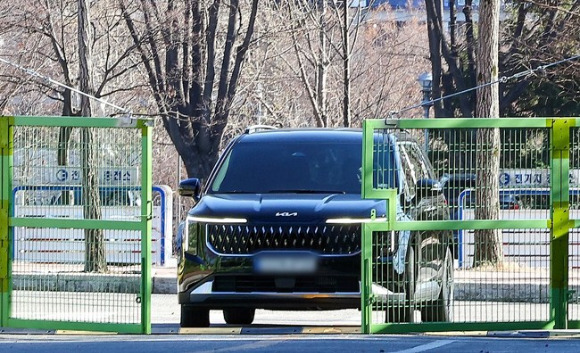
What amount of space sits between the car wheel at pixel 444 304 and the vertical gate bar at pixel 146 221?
2.06 metres

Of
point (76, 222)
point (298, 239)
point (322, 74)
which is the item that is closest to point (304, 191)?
point (298, 239)

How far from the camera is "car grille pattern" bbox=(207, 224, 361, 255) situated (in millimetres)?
9711

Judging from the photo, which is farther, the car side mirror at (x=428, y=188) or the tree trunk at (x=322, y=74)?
the tree trunk at (x=322, y=74)

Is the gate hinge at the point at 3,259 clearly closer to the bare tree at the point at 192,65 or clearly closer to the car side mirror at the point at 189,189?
the car side mirror at the point at 189,189

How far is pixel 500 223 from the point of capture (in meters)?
9.69

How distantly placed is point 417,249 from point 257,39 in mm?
20586

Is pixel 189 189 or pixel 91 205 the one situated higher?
pixel 189 189

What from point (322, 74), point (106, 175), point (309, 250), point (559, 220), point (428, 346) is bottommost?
point (428, 346)

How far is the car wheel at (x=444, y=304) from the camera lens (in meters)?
9.80

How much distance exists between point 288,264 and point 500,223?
1589mm

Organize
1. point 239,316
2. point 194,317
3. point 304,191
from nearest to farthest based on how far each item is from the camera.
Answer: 1. point 194,317
2. point 304,191
3. point 239,316

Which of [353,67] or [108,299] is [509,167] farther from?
[353,67]

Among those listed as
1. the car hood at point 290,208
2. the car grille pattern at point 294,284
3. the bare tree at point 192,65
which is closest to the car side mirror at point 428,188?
the car hood at point 290,208

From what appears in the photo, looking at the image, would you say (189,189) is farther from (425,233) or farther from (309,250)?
(425,233)
